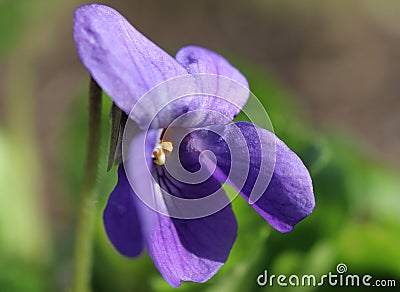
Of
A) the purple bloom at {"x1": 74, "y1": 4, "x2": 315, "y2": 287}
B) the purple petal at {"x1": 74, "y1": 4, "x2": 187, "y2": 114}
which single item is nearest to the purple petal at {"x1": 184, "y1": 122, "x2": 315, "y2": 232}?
the purple bloom at {"x1": 74, "y1": 4, "x2": 315, "y2": 287}

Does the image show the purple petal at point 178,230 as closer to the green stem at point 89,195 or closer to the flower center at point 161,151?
the flower center at point 161,151

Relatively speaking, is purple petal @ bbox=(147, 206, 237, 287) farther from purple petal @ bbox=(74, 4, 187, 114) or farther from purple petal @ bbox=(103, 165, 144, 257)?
purple petal @ bbox=(74, 4, 187, 114)

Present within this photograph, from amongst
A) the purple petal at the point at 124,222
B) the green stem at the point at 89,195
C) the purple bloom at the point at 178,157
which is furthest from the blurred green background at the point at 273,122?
the purple petal at the point at 124,222

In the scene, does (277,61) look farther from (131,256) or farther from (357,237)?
(131,256)

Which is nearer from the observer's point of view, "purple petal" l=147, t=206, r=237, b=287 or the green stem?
"purple petal" l=147, t=206, r=237, b=287

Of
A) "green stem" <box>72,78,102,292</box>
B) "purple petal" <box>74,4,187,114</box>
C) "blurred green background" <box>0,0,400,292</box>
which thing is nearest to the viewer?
"purple petal" <box>74,4,187,114</box>

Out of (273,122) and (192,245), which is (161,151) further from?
(273,122)

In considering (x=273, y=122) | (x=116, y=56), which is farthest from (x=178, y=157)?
(x=273, y=122)

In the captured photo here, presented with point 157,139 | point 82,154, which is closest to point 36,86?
point 82,154
